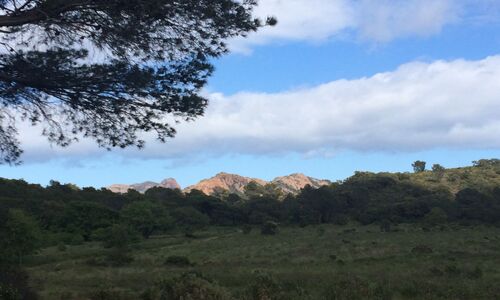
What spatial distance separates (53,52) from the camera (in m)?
11.3

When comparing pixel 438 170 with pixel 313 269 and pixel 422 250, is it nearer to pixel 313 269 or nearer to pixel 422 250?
pixel 422 250

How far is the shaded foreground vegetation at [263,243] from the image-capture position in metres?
15.9

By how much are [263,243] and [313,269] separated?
22.0 metres

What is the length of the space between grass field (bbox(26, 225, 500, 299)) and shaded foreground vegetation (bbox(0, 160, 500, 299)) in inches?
3.6

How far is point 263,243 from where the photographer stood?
1887 inches

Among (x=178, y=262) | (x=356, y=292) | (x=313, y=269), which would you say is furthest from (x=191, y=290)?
(x=178, y=262)

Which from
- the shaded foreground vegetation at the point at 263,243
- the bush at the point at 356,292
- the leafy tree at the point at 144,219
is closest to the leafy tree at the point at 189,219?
the shaded foreground vegetation at the point at 263,243

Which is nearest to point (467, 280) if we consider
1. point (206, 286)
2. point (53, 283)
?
point (206, 286)

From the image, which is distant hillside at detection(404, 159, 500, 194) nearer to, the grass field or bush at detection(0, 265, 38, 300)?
the grass field

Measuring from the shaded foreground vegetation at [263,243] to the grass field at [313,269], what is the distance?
9 centimetres

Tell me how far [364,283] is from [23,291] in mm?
10984

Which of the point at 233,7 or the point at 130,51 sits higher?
the point at 233,7

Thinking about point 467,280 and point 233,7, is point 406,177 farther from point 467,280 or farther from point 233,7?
point 233,7

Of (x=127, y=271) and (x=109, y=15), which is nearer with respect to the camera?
(x=109, y=15)
